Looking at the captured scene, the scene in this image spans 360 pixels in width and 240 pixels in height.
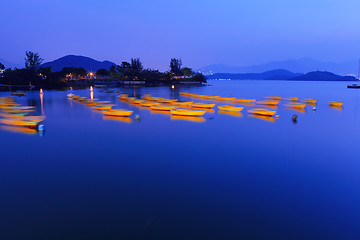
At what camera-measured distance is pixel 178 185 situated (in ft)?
37.8

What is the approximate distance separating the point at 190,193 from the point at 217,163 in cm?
430

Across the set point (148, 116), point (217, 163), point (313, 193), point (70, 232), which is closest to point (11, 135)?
point (148, 116)

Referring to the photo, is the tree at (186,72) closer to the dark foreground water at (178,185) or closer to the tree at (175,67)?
the tree at (175,67)

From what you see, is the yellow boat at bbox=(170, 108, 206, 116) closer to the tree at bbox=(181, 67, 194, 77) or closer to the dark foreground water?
the dark foreground water

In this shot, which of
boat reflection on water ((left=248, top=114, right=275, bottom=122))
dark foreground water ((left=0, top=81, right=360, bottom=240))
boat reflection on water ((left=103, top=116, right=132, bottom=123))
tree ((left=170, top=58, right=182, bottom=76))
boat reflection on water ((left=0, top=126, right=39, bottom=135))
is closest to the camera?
dark foreground water ((left=0, top=81, right=360, bottom=240))

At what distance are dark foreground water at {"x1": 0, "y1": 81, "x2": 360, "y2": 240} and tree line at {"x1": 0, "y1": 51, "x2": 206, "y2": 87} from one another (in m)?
65.1

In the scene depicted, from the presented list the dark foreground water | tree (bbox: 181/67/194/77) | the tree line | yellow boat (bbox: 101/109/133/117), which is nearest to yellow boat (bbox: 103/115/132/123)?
yellow boat (bbox: 101/109/133/117)

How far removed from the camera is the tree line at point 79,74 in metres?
75.2

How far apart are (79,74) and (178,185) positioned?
116 meters

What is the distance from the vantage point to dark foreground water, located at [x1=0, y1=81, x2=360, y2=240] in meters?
8.23

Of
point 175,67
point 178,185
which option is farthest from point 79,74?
point 178,185

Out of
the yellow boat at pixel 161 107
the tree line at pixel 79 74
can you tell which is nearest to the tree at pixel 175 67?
the tree line at pixel 79 74

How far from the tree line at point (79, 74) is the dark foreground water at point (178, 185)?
65.1 meters

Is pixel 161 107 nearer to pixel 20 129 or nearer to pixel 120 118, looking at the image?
pixel 120 118
